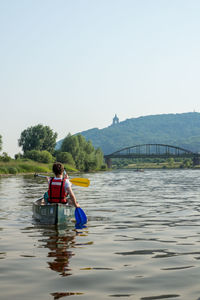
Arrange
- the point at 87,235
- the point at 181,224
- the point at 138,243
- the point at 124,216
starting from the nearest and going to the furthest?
the point at 138,243 → the point at 87,235 → the point at 181,224 → the point at 124,216

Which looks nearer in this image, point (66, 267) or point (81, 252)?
point (66, 267)

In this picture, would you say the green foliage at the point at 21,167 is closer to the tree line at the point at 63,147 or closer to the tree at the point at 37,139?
the tree line at the point at 63,147

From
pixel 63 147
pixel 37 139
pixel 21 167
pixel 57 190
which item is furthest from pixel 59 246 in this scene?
pixel 37 139

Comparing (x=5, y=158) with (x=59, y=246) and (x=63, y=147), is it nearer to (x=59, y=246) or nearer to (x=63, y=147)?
(x=63, y=147)

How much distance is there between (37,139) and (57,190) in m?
104

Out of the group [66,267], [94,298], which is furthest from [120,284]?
[66,267]

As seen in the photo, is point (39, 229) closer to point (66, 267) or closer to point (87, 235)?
point (87, 235)

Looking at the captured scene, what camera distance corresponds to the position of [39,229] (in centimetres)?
1361

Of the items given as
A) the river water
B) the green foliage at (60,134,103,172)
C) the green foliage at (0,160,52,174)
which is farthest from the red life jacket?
the green foliage at (60,134,103,172)

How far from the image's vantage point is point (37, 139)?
116875 millimetres

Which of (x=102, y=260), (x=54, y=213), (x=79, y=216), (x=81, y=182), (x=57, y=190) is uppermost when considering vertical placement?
(x=81, y=182)

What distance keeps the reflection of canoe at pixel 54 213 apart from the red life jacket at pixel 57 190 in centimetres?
35

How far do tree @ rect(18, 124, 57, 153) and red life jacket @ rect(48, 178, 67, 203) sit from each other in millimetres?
102653

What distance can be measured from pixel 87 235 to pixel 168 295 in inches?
239
